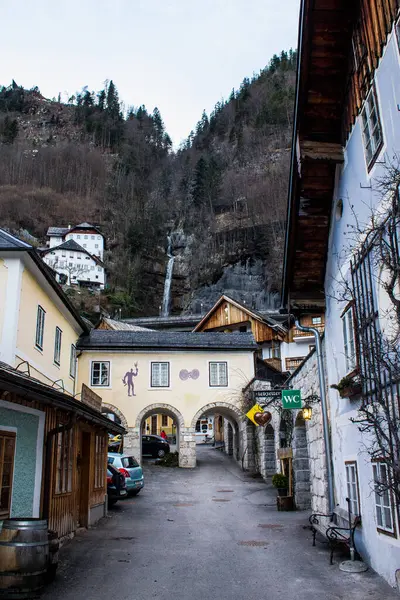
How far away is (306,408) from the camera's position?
486 inches

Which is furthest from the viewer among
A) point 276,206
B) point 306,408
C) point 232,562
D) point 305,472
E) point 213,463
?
point 276,206

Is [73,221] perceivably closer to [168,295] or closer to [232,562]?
[168,295]

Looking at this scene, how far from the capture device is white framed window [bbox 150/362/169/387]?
28203mm

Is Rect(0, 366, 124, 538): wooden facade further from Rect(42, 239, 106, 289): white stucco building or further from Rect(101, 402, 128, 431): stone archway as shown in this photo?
Rect(42, 239, 106, 289): white stucco building

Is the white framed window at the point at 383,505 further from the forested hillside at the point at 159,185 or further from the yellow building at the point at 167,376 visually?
the forested hillside at the point at 159,185

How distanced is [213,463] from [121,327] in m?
13.0

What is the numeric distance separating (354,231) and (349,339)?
5.94ft

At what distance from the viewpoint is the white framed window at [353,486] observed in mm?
8389

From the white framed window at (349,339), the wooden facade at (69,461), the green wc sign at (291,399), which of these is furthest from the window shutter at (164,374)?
the white framed window at (349,339)

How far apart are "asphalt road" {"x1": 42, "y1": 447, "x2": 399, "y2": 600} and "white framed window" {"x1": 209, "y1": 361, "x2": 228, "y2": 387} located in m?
12.0

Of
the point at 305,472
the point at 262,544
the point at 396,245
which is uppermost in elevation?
the point at 396,245

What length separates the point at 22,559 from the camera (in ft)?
20.9

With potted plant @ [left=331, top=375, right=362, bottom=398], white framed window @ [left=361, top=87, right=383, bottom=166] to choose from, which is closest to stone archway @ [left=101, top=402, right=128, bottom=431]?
potted plant @ [left=331, top=375, right=362, bottom=398]

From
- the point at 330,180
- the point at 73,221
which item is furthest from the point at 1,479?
the point at 73,221
